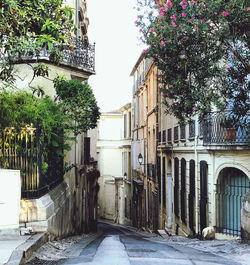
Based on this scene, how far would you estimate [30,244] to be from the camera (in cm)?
761

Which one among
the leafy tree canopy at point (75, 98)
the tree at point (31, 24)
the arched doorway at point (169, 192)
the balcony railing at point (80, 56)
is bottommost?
the arched doorway at point (169, 192)

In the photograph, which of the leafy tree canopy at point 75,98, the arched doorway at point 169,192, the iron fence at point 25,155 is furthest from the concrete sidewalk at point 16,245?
the arched doorway at point 169,192

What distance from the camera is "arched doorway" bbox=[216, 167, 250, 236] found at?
13.6 metres

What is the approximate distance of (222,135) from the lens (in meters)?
13.7

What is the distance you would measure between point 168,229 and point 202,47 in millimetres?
13958

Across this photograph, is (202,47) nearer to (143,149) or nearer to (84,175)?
(84,175)

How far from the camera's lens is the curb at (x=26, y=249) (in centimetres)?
665

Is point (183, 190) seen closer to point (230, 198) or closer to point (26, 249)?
point (230, 198)

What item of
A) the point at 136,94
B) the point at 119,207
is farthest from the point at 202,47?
the point at 119,207

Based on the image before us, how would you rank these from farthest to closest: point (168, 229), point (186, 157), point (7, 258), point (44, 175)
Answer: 1. point (168, 229)
2. point (186, 157)
3. point (44, 175)
4. point (7, 258)

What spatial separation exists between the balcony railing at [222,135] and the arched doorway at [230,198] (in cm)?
114

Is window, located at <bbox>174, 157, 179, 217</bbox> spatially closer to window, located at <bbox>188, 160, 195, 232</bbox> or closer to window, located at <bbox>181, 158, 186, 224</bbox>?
window, located at <bbox>181, 158, 186, 224</bbox>

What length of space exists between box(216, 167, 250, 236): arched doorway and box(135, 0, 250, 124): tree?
13.1ft

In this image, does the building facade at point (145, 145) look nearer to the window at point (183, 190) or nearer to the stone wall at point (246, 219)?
the window at point (183, 190)
